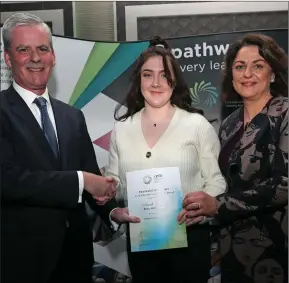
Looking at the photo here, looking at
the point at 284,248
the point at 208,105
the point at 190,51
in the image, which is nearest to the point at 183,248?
the point at 284,248

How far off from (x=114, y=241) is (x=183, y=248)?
0.36 metres

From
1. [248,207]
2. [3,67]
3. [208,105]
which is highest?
[3,67]

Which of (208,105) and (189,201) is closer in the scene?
(189,201)

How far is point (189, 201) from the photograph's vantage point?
76.3 inches

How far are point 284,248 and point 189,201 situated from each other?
507 millimetres

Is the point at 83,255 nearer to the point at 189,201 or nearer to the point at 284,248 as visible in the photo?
the point at 189,201

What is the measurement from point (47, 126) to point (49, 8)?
0.61 metres

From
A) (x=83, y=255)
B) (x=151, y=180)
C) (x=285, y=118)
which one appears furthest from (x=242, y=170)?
(x=83, y=255)

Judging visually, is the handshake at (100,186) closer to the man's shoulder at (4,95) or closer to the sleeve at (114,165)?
the sleeve at (114,165)

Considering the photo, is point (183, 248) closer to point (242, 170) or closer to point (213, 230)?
point (213, 230)

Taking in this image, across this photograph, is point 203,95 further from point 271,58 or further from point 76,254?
point 76,254

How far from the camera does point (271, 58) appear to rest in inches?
78.9

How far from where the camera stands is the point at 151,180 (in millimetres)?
1900

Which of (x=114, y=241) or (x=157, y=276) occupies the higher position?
(x=114, y=241)
